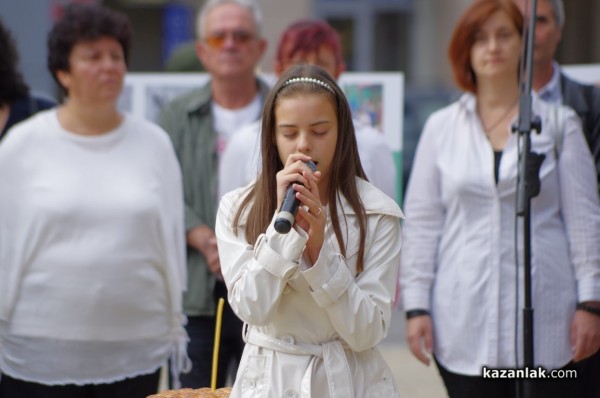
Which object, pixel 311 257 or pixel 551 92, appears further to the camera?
pixel 551 92

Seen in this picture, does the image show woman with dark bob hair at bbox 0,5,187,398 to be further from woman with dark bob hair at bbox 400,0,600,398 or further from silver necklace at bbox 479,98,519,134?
silver necklace at bbox 479,98,519,134

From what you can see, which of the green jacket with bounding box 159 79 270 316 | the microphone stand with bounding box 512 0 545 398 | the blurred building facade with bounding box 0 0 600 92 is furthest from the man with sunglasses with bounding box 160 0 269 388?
the blurred building facade with bounding box 0 0 600 92

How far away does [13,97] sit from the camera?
531 cm

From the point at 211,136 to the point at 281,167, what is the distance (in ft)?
6.84

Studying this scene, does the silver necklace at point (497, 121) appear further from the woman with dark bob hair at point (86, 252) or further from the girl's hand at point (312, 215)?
the girl's hand at point (312, 215)

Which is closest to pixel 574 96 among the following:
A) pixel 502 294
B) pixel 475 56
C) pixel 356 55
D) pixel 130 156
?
pixel 475 56

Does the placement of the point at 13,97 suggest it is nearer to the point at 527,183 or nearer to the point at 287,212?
the point at 527,183

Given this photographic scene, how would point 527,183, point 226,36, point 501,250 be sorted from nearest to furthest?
point 527,183 < point 501,250 < point 226,36

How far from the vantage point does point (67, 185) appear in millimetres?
4582

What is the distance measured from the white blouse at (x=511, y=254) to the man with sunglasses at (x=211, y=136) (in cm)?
109

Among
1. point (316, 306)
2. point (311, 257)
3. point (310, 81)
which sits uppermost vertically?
point (310, 81)

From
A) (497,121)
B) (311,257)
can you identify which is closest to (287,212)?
(311,257)

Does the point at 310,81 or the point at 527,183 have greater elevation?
the point at 310,81

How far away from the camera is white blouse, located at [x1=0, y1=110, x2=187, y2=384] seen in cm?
455
